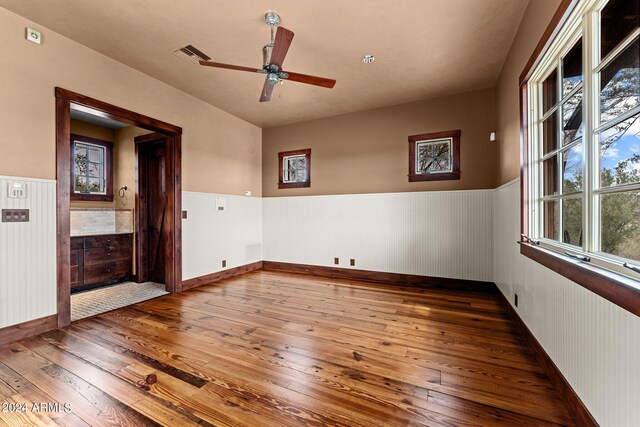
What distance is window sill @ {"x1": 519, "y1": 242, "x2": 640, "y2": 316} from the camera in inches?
38.9

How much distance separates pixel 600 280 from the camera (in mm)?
1172

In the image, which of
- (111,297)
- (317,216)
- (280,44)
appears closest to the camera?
(280,44)

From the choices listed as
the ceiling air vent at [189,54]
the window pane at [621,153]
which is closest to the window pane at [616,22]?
the window pane at [621,153]

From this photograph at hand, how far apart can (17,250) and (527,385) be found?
4.19 metres

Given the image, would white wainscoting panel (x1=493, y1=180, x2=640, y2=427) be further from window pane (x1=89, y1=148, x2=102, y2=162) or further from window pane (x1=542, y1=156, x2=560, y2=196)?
window pane (x1=89, y1=148, x2=102, y2=162)

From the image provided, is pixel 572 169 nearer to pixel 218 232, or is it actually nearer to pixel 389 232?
pixel 389 232

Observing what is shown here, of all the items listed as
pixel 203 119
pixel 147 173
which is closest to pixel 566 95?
pixel 203 119

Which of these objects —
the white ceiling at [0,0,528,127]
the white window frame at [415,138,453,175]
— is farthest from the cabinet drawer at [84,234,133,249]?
the white window frame at [415,138,453,175]

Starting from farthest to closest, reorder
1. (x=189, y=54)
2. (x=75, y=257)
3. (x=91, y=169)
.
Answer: (x=91, y=169) → (x=75, y=257) → (x=189, y=54)

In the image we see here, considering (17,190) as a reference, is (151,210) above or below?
below

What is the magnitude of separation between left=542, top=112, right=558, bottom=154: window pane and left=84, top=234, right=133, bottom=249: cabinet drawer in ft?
18.7

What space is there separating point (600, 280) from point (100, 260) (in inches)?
218

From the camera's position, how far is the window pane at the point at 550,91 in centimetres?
200

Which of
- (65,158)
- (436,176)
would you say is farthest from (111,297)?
(436,176)
